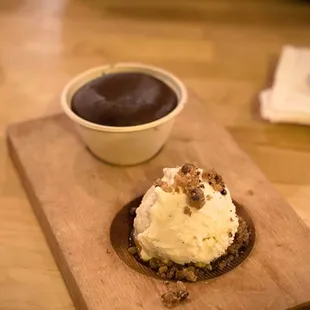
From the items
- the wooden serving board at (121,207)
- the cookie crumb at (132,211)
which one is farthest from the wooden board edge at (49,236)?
the cookie crumb at (132,211)

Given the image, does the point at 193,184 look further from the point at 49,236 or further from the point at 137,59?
the point at 137,59

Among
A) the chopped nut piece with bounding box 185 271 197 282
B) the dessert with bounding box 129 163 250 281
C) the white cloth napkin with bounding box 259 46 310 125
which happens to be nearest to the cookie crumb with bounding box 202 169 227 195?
the dessert with bounding box 129 163 250 281

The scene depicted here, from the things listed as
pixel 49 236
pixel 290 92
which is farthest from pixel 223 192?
pixel 290 92

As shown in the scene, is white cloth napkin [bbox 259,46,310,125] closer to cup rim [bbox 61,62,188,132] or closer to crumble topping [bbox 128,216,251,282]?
cup rim [bbox 61,62,188,132]

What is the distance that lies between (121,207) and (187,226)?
148mm

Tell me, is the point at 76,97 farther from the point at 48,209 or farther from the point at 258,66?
the point at 258,66

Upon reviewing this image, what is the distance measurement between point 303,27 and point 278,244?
750 millimetres

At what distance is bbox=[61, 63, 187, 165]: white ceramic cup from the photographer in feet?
3.02

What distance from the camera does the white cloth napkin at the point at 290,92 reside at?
1.09m

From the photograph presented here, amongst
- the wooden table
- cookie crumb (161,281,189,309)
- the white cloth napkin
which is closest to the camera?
cookie crumb (161,281,189,309)

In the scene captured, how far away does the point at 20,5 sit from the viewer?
1532 mm

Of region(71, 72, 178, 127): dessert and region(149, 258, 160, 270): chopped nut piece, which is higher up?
region(71, 72, 178, 127): dessert

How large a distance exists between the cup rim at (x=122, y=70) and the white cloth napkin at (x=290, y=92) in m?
0.19

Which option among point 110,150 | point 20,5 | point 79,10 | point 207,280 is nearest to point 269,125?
point 110,150
